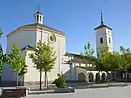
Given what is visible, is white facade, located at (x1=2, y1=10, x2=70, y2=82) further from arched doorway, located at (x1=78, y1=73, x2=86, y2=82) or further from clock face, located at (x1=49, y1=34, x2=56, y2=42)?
arched doorway, located at (x1=78, y1=73, x2=86, y2=82)

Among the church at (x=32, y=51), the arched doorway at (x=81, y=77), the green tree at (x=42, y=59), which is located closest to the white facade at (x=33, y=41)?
the church at (x=32, y=51)

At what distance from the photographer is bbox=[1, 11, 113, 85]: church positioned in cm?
3578

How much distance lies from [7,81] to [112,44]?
112 ft

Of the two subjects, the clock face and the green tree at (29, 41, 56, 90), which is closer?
the green tree at (29, 41, 56, 90)

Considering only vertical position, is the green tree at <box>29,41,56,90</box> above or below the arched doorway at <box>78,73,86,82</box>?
above

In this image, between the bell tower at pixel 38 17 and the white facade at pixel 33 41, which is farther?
the bell tower at pixel 38 17

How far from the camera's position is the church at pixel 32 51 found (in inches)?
1409

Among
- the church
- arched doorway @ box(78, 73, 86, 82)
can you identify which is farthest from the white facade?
arched doorway @ box(78, 73, 86, 82)

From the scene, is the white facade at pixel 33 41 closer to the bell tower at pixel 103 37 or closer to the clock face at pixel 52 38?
the clock face at pixel 52 38

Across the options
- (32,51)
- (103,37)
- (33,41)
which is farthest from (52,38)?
(103,37)

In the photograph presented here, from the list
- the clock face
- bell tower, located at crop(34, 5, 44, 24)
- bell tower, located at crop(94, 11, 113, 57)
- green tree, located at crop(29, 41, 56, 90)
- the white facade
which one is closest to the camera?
green tree, located at crop(29, 41, 56, 90)

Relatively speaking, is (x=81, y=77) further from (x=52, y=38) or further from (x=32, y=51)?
(x=32, y=51)

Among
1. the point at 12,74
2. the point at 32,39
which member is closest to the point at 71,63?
the point at 32,39

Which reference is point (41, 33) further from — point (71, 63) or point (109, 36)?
point (109, 36)
